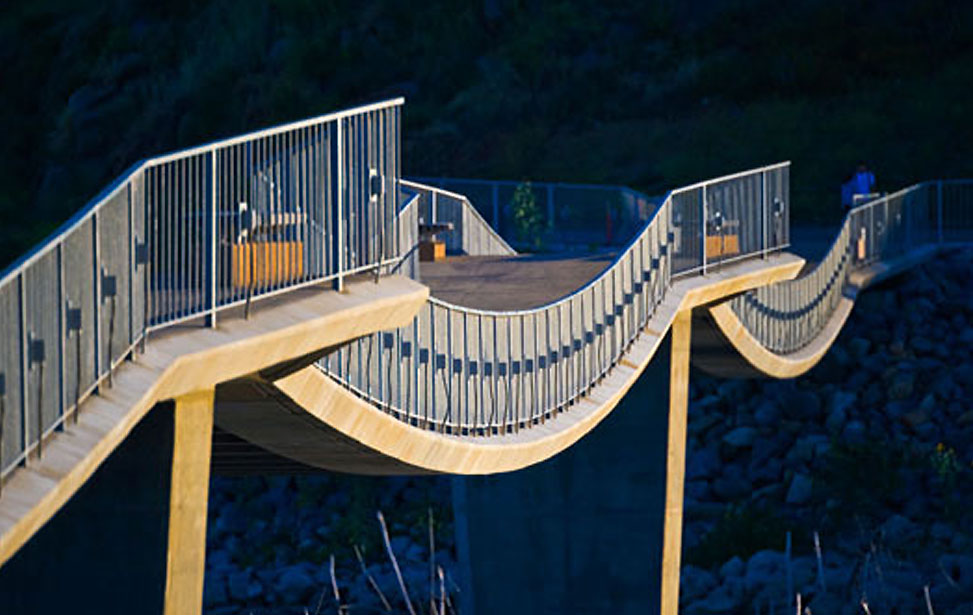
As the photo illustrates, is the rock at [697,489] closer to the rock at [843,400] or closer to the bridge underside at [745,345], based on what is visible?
the rock at [843,400]

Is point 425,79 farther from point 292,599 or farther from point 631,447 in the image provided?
point 631,447

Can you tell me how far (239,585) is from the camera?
35.7m

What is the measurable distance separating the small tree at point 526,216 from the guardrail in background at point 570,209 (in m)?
0.17

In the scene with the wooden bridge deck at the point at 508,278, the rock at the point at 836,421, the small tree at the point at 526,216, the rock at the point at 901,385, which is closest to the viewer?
the wooden bridge deck at the point at 508,278

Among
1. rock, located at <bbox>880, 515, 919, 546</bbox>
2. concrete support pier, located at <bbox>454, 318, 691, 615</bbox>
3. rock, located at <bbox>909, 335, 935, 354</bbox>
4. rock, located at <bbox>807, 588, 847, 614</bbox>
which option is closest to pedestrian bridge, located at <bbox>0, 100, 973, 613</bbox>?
concrete support pier, located at <bbox>454, 318, 691, 615</bbox>

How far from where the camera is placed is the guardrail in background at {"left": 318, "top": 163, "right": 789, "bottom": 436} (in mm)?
16344

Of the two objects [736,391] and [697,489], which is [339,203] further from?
[736,391]

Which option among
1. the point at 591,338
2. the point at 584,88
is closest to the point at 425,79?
the point at 584,88

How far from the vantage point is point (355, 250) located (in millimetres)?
13898

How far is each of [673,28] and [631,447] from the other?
36955mm

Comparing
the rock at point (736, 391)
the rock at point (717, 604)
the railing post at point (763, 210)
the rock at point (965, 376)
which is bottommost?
the rock at point (717, 604)

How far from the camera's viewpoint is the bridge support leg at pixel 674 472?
25812 mm

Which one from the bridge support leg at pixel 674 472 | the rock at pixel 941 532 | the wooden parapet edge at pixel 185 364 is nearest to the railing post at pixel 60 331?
the wooden parapet edge at pixel 185 364

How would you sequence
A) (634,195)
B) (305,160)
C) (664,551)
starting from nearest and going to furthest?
1. (305,160)
2. (664,551)
3. (634,195)
